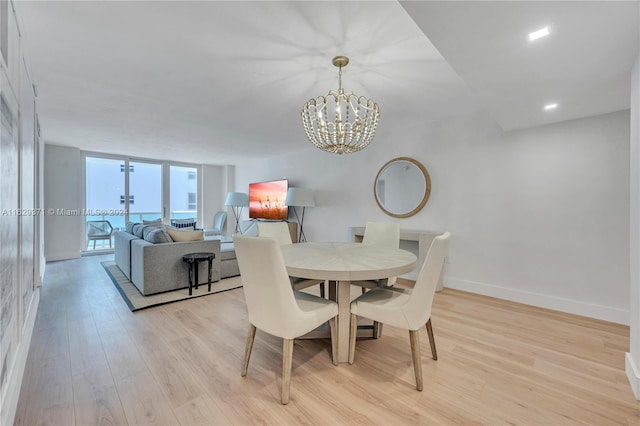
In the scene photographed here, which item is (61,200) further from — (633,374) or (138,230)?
(633,374)

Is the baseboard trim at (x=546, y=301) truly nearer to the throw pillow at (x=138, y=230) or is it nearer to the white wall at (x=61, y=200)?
the throw pillow at (x=138, y=230)

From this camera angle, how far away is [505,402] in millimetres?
1534

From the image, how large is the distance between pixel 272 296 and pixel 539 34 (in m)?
1.94

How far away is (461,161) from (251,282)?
Result: 123 inches

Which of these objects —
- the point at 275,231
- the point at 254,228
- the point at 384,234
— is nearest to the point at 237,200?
the point at 254,228

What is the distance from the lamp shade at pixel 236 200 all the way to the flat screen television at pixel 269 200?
18cm

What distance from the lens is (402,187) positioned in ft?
13.2

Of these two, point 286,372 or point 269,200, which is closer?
point 286,372

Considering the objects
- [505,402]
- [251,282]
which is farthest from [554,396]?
[251,282]

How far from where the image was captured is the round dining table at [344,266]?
165cm

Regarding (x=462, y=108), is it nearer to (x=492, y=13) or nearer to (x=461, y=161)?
(x=461, y=161)

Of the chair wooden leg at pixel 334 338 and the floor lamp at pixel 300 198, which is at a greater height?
the floor lamp at pixel 300 198

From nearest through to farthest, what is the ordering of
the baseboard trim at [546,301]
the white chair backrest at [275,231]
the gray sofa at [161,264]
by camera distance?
the baseboard trim at [546,301]
the white chair backrest at [275,231]
the gray sofa at [161,264]

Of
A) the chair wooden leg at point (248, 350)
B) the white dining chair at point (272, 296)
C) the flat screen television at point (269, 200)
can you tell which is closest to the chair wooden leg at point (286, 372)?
the white dining chair at point (272, 296)
